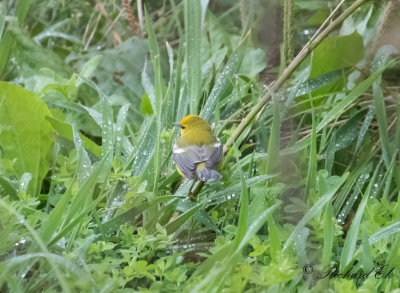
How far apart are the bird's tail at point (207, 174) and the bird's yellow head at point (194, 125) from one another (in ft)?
0.97

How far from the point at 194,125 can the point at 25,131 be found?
2.43 feet

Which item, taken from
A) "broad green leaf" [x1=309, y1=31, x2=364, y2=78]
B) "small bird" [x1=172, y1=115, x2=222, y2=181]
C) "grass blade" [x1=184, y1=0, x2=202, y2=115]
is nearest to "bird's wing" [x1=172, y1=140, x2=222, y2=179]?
"small bird" [x1=172, y1=115, x2=222, y2=181]

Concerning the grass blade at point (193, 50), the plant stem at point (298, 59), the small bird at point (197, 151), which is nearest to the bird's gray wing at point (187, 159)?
the small bird at point (197, 151)

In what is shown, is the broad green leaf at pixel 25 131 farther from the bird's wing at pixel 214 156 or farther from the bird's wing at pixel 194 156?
the bird's wing at pixel 214 156

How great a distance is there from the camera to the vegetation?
1.63 metres

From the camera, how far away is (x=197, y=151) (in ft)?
7.22

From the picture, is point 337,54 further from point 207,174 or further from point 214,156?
point 207,174

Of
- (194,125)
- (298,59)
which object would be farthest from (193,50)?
(298,59)

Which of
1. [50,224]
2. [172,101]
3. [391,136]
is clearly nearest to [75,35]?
[172,101]

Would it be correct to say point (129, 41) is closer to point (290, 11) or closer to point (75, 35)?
point (75, 35)

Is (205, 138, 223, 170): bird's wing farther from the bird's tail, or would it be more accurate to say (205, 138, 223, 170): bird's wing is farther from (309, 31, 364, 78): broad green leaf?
(309, 31, 364, 78): broad green leaf

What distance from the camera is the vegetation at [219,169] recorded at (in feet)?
5.34

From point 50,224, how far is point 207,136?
0.77 m

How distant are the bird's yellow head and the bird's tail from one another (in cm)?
30
